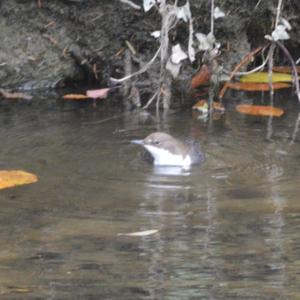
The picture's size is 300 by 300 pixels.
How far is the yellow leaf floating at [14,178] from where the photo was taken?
5.39 meters

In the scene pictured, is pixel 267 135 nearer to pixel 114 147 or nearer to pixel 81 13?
pixel 114 147

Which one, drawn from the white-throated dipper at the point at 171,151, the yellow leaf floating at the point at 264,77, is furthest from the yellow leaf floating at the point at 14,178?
the yellow leaf floating at the point at 264,77

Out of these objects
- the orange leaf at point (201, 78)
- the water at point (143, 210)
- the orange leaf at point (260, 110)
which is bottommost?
the water at point (143, 210)

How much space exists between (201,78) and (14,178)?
3127 millimetres

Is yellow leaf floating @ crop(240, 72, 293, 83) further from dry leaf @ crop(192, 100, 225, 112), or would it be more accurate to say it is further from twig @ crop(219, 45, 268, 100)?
dry leaf @ crop(192, 100, 225, 112)

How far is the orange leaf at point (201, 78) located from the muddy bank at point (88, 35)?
102mm

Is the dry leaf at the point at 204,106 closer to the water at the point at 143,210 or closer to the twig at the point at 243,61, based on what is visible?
the water at the point at 143,210

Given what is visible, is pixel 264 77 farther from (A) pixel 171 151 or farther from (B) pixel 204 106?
(A) pixel 171 151

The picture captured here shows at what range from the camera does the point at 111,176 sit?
5645 mm

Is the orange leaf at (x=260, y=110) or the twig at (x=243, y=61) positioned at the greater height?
the twig at (x=243, y=61)

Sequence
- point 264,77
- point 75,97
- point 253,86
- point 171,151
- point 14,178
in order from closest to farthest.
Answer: point 14,178
point 171,151
point 75,97
point 253,86
point 264,77

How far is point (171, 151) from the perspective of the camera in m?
6.03

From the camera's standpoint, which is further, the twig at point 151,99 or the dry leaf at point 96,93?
the dry leaf at point 96,93

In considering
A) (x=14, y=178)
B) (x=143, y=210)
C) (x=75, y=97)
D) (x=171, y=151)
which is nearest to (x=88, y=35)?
(x=75, y=97)
